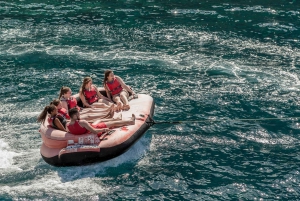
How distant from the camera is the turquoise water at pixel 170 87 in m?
12.1

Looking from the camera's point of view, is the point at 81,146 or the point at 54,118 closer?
the point at 81,146

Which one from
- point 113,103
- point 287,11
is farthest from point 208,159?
point 287,11

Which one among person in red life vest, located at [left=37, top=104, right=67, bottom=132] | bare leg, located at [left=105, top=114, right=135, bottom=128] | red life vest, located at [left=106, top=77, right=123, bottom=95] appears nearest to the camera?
person in red life vest, located at [left=37, top=104, right=67, bottom=132]

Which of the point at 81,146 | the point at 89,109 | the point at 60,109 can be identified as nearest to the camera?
the point at 81,146

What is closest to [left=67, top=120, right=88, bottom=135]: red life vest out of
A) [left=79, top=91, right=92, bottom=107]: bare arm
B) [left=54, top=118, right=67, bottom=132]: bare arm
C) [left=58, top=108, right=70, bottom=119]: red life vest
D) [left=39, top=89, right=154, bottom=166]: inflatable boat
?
[left=39, top=89, right=154, bottom=166]: inflatable boat

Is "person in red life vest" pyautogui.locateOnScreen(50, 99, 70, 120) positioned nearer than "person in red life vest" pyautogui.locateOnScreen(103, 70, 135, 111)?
Yes

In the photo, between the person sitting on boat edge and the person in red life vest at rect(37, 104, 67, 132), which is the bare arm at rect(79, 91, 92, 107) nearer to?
the person sitting on boat edge

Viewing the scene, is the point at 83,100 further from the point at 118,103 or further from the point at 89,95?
the point at 118,103

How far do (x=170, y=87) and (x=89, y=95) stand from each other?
384 cm

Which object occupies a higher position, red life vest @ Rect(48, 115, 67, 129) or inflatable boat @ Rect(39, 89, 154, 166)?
red life vest @ Rect(48, 115, 67, 129)

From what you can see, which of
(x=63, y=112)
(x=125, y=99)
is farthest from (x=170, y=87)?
(x=63, y=112)

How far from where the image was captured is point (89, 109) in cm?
1450

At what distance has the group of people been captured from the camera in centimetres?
1275

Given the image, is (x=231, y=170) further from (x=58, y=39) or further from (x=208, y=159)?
(x=58, y=39)
